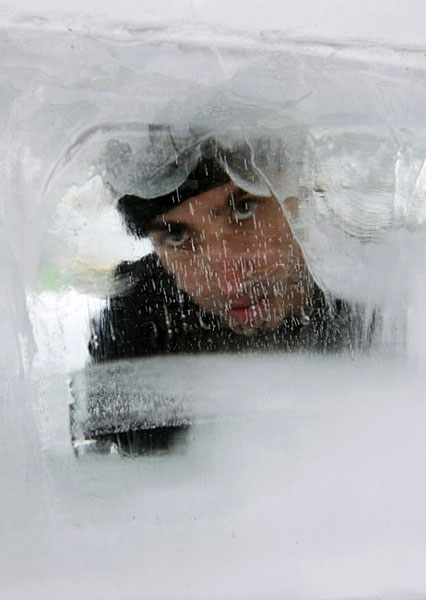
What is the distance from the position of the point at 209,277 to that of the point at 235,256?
0.04 meters

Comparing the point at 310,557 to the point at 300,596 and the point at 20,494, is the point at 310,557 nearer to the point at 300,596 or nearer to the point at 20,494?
the point at 300,596

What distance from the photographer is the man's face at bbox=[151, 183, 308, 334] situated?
68 centimetres

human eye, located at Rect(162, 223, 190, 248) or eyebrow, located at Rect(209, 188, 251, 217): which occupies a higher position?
eyebrow, located at Rect(209, 188, 251, 217)

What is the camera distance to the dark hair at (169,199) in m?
0.68

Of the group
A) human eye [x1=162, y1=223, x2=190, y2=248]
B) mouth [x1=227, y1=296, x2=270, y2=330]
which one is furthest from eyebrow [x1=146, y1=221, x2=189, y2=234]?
mouth [x1=227, y1=296, x2=270, y2=330]

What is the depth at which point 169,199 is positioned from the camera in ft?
2.23

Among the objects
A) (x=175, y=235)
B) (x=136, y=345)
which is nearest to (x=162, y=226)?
(x=175, y=235)

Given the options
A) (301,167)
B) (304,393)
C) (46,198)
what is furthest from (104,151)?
(304,393)

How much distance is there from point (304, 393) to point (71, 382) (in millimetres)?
275

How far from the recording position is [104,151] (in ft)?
2.20

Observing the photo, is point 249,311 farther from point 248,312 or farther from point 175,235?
point 175,235

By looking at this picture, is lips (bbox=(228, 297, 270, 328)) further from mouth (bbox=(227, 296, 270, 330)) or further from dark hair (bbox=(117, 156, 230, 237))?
dark hair (bbox=(117, 156, 230, 237))

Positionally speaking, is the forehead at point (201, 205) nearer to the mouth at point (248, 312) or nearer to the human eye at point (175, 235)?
the human eye at point (175, 235)

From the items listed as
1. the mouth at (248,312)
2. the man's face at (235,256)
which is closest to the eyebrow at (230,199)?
the man's face at (235,256)
